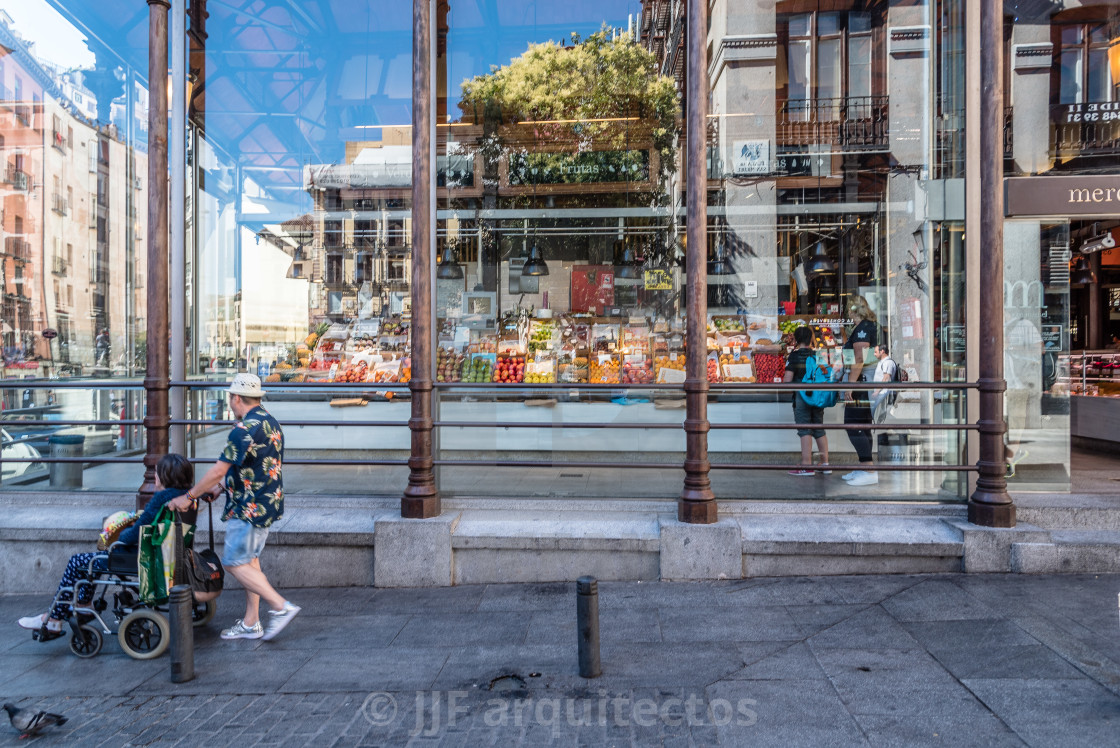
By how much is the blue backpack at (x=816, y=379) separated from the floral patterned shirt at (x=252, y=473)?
549 centimetres

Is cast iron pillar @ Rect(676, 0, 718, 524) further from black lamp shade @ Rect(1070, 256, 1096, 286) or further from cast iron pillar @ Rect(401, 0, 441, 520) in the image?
black lamp shade @ Rect(1070, 256, 1096, 286)

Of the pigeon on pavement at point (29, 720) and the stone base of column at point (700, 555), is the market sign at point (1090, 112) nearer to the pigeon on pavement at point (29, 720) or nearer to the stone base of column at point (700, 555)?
the stone base of column at point (700, 555)

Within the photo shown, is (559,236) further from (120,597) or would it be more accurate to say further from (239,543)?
(120,597)

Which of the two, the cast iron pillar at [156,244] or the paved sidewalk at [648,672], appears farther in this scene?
the cast iron pillar at [156,244]

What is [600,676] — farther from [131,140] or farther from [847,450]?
[131,140]

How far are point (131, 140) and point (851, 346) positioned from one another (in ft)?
32.3

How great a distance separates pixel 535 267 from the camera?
13.2 meters

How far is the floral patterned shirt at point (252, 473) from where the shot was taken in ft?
16.1

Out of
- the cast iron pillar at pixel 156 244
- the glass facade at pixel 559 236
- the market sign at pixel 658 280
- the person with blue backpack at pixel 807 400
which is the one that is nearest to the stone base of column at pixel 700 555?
the glass facade at pixel 559 236

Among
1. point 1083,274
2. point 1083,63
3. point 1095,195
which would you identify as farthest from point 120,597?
point 1083,274

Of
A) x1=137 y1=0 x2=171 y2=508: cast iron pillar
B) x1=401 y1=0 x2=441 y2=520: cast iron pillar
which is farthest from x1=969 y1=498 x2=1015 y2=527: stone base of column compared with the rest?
x1=137 y1=0 x2=171 y2=508: cast iron pillar

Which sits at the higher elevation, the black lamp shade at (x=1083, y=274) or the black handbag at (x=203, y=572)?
the black lamp shade at (x=1083, y=274)

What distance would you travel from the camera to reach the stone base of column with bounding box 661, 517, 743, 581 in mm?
5953

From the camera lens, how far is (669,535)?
5961 mm
